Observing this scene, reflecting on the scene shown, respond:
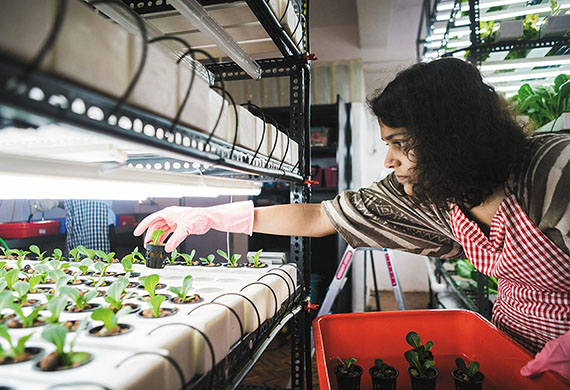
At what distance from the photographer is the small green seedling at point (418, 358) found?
1034 millimetres

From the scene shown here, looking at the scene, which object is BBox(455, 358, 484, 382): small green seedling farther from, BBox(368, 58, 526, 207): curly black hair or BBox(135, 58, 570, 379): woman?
BBox(368, 58, 526, 207): curly black hair

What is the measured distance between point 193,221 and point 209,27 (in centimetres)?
64

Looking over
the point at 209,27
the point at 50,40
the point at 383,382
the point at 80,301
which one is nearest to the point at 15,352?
the point at 80,301

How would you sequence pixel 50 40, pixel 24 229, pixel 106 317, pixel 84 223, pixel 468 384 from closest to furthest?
pixel 50 40, pixel 106 317, pixel 468 384, pixel 24 229, pixel 84 223

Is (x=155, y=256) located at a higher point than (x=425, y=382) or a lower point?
higher

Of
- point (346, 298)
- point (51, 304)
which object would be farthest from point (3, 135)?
point (346, 298)

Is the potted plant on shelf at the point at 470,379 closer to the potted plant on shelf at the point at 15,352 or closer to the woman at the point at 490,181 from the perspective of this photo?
the woman at the point at 490,181

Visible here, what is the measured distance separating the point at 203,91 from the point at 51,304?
1.52 ft

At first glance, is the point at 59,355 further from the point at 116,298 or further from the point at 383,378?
the point at 383,378

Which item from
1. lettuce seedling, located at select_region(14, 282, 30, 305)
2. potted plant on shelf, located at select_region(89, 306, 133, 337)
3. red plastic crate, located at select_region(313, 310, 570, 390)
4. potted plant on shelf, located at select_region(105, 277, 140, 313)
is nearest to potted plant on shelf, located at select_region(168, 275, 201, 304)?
potted plant on shelf, located at select_region(105, 277, 140, 313)

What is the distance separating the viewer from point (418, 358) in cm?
107

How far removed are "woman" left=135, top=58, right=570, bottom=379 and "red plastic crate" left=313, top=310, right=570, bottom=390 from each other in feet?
0.33

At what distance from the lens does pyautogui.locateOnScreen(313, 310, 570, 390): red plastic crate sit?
3.85 ft

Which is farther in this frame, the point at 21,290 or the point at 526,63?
the point at 526,63
